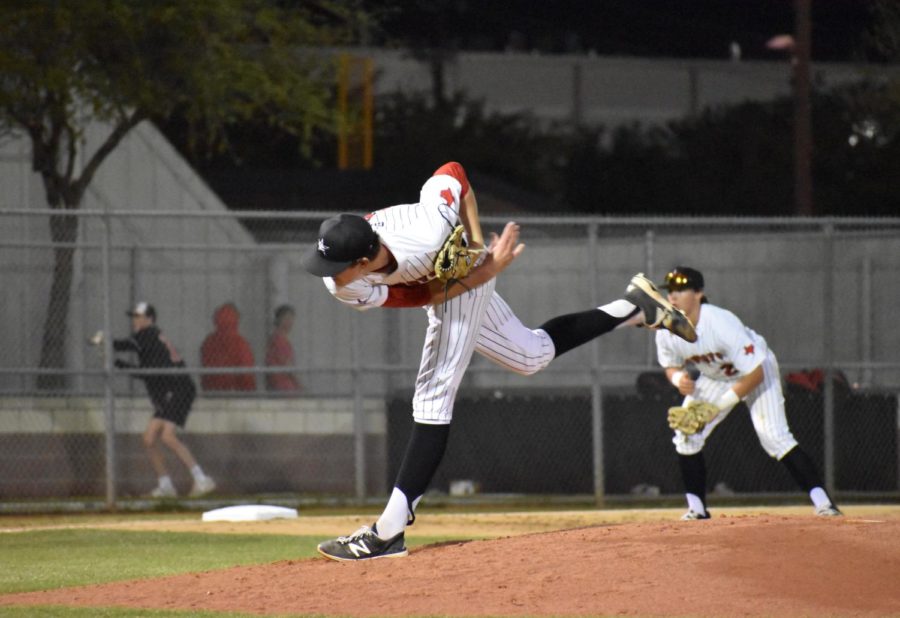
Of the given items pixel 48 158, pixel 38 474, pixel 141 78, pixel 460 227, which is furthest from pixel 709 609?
pixel 48 158

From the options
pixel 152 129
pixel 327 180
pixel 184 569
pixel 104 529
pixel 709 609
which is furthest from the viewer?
pixel 327 180

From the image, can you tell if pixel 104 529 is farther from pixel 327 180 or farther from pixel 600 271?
pixel 327 180

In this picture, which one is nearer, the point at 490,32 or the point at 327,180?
the point at 327,180

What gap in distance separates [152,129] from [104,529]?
8.83 meters

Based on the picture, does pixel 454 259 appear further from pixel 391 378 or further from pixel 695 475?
pixel 391 378

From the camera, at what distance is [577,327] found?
8453mm

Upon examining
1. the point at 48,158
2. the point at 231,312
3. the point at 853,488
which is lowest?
the point at 853,488

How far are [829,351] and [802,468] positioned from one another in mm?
4032

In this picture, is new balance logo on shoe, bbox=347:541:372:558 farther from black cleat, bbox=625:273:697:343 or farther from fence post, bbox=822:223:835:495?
fence post, bbox=822:223:835:495

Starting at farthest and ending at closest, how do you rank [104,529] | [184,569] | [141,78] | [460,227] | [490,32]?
1. [490,32]
2. [141,78]
3. [104,529]
4. [184,569]
5. [460,227]

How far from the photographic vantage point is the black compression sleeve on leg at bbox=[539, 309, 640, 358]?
838 centimetres

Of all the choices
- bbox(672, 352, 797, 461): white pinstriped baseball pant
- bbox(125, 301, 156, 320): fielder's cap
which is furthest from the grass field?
bbox(125, 301, 156, 320): fielder's cap

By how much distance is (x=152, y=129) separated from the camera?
19.7 metres

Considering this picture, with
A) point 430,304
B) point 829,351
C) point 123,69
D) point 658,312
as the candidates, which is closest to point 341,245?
point 430,304
